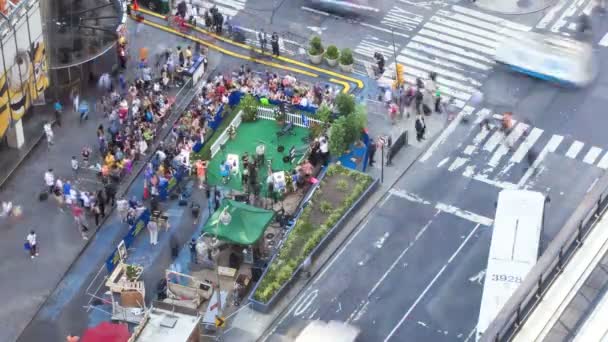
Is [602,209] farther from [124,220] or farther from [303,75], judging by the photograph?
[303,75]

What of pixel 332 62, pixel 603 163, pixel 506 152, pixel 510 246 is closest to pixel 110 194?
pixel 332 62

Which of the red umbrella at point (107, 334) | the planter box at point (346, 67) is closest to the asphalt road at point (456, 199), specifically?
the planter box at point (346, 67)

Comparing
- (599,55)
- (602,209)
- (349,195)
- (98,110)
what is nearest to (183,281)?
(349,195)

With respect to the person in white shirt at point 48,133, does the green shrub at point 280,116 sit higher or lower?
higher

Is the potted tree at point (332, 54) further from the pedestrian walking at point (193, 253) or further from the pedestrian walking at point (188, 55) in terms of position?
the pedestrian walking at point (193, 253)

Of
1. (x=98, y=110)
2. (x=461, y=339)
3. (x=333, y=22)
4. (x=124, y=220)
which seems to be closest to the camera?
(x=461, y=339)

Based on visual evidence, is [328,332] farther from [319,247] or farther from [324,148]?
[324,148]
